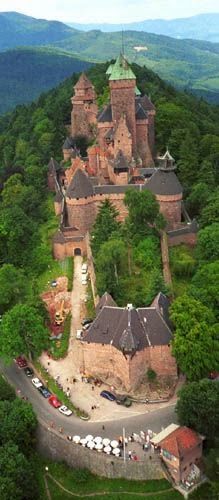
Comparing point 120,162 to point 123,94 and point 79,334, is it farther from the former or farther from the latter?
point 79,334

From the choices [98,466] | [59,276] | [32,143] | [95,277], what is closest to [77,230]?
[59,276]

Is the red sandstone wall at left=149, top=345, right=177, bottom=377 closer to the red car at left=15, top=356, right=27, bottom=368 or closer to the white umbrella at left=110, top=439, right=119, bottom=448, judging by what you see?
the white umbrella at left=110, top=439, right=119, bottom=448

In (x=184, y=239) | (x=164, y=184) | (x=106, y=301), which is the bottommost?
(x=184, y=239)

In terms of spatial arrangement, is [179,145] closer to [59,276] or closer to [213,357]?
[59,276]

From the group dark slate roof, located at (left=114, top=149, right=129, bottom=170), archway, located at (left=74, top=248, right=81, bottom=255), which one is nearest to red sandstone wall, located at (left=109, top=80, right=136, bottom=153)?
dark slate roof, located at (left=114, top=149, right=129, bottom=170)

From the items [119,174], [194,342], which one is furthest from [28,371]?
[119,174]

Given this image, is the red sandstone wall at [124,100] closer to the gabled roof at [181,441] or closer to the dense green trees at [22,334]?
the dense green trees at [22,334]

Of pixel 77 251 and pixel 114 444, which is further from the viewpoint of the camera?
pixel 77 251
